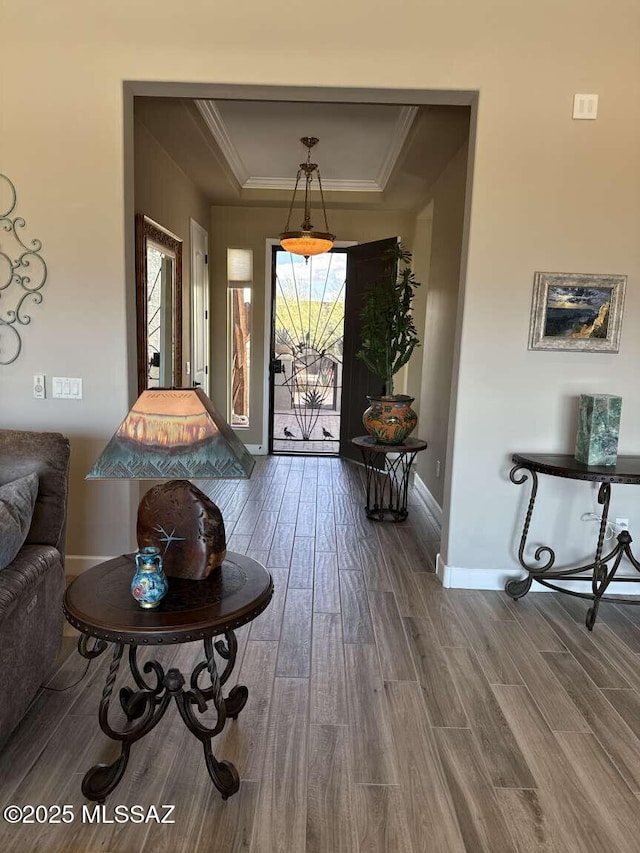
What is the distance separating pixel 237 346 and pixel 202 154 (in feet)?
8.00

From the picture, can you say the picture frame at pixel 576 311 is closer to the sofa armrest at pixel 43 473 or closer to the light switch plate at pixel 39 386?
the sofa armrest at pixel 43 473

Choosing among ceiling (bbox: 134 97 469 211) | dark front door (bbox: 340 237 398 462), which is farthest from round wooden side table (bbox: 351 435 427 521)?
ceiling (bbox: 134 97 469 211)

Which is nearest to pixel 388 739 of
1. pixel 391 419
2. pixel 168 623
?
pixel 168 623

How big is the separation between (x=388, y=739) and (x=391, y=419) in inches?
101

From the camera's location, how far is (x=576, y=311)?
308 cm

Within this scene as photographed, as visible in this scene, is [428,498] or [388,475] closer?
[388,475]

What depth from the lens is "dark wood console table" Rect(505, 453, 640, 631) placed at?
2.81 m

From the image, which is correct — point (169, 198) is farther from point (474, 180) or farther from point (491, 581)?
point (491, 581)

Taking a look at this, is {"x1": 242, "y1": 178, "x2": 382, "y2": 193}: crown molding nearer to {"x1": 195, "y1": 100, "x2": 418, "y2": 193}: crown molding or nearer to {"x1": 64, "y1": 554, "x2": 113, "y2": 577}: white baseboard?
{"x1": 195, "y1": 100, "x2": 418, "y2": 193}: crown molding

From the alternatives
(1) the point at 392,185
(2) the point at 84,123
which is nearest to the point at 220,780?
(2) the point at 84,123

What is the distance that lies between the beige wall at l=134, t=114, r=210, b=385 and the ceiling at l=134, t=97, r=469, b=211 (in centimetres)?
10

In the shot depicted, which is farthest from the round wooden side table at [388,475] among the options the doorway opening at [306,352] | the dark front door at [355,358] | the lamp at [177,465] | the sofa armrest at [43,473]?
the lamp at [177,465]

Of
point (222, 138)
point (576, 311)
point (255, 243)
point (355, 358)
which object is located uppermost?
point (222, 138)

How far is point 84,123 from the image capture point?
2967 millimetres
